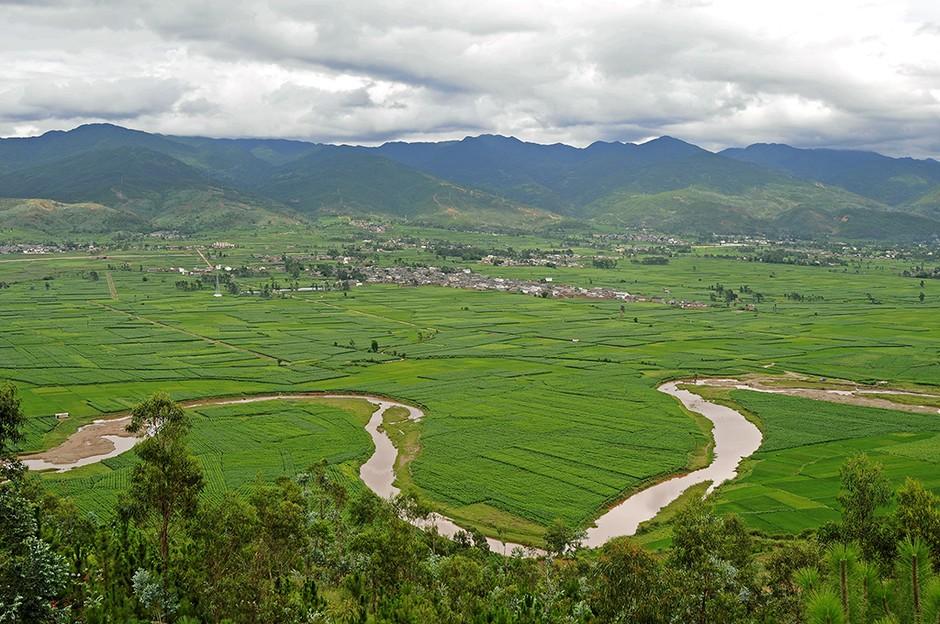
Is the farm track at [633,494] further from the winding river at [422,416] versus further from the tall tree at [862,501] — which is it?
the tall tree at [862,501]

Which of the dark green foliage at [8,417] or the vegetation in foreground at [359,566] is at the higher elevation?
the dark green foliage at [8,417]

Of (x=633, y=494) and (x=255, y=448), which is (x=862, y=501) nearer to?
(x=633, y=494)

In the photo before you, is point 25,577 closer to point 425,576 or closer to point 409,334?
point 425,576

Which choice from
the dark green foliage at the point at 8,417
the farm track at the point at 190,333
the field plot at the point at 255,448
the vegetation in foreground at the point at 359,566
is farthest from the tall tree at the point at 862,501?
the farm track at the point at 190,333

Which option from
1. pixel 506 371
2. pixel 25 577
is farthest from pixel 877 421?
pixel 25 577

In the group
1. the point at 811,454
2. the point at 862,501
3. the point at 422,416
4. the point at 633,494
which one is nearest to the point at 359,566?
the point at 862,501

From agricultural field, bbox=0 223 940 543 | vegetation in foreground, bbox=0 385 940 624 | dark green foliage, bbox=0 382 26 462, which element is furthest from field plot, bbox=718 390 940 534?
dark green foliage, bbox=0 382 26 462

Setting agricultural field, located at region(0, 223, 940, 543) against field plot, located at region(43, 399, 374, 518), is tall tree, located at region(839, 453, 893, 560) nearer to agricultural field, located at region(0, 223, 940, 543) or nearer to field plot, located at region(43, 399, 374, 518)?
agricultural field, located at region(0, 223, 940, 543)
